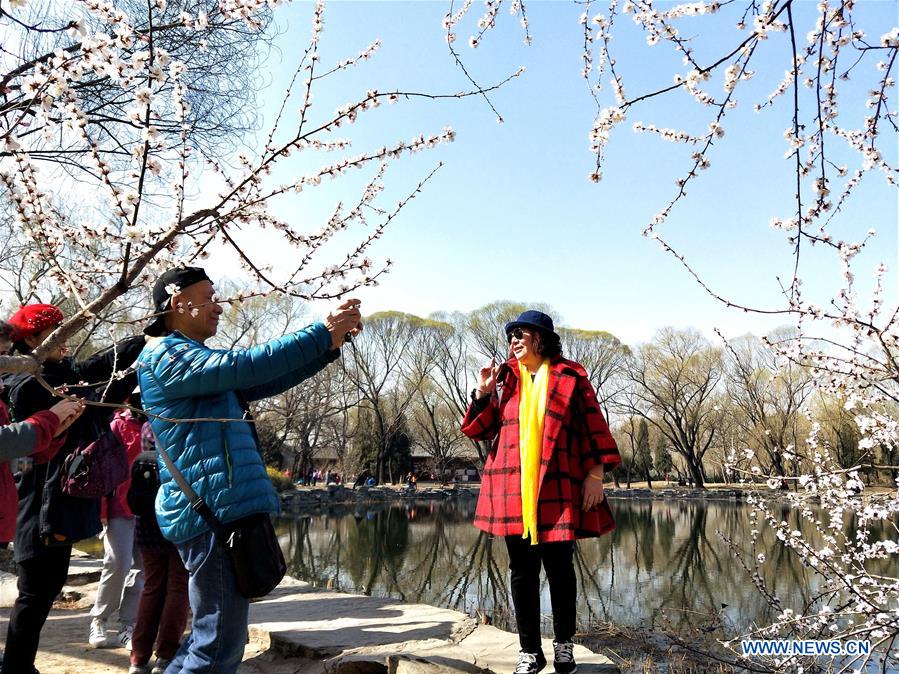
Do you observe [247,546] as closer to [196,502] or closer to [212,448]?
[196,502]

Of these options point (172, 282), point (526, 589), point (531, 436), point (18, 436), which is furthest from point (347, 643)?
point (172, 282)

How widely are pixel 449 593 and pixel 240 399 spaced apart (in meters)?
7.76

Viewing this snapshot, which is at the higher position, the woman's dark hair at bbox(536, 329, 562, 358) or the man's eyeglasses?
the man's eyeglasses

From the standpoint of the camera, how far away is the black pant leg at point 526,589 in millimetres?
2570

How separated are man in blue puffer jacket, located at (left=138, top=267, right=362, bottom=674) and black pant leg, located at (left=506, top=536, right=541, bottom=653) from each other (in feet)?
3.86

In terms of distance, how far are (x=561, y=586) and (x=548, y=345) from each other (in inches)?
41.6

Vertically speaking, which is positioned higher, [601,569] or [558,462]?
[558,462]

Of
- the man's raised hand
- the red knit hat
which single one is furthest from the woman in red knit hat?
the man's raised hand

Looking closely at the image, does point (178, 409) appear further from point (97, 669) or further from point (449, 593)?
point (449, 593)

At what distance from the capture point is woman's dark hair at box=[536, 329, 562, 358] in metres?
2.99

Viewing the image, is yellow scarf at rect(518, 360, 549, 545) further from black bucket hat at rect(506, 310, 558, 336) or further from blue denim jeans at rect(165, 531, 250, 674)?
blue denim jeans at rect(165, 531, 250, 674)

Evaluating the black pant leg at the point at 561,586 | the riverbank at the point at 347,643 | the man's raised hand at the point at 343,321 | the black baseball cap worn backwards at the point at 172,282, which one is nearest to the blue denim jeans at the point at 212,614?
the man's raised hand at the point at 343,321

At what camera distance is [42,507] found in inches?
103

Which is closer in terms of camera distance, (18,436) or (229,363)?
(229,363)
